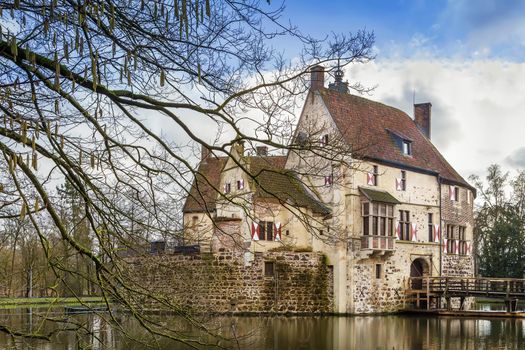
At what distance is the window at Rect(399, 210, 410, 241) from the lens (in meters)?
31.1

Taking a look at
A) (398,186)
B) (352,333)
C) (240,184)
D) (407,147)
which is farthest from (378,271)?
(352,333)

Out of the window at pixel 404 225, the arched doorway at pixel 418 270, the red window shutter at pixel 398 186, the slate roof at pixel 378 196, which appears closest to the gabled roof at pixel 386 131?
the red window shutter at pixel 398 186

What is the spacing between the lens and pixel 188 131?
6.02 metres

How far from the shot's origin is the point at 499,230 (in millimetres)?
42469

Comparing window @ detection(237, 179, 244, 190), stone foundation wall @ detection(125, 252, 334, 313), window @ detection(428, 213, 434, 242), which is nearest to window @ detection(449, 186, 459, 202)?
window @ detection(428, 213, 434, 242)

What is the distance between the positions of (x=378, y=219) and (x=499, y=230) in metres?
16.3

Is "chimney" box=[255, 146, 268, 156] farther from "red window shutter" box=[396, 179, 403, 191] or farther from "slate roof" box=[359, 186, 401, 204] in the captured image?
"red window shutter" box=[396, 179, 403, 191]

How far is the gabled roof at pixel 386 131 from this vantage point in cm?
2998

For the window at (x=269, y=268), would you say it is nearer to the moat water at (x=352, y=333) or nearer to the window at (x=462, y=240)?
the moat water at (x=352, y=333)

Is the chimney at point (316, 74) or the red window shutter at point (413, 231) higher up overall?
the chimney at point (316, 74)

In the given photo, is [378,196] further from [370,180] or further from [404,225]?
[404,225]

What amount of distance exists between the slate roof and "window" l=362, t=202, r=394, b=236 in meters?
0.27

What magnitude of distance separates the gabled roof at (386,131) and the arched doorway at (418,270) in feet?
13.2

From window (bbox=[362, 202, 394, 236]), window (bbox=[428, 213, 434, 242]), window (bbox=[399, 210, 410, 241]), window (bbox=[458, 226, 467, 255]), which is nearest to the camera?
window (bbox=[362, 202, 394, 236])
